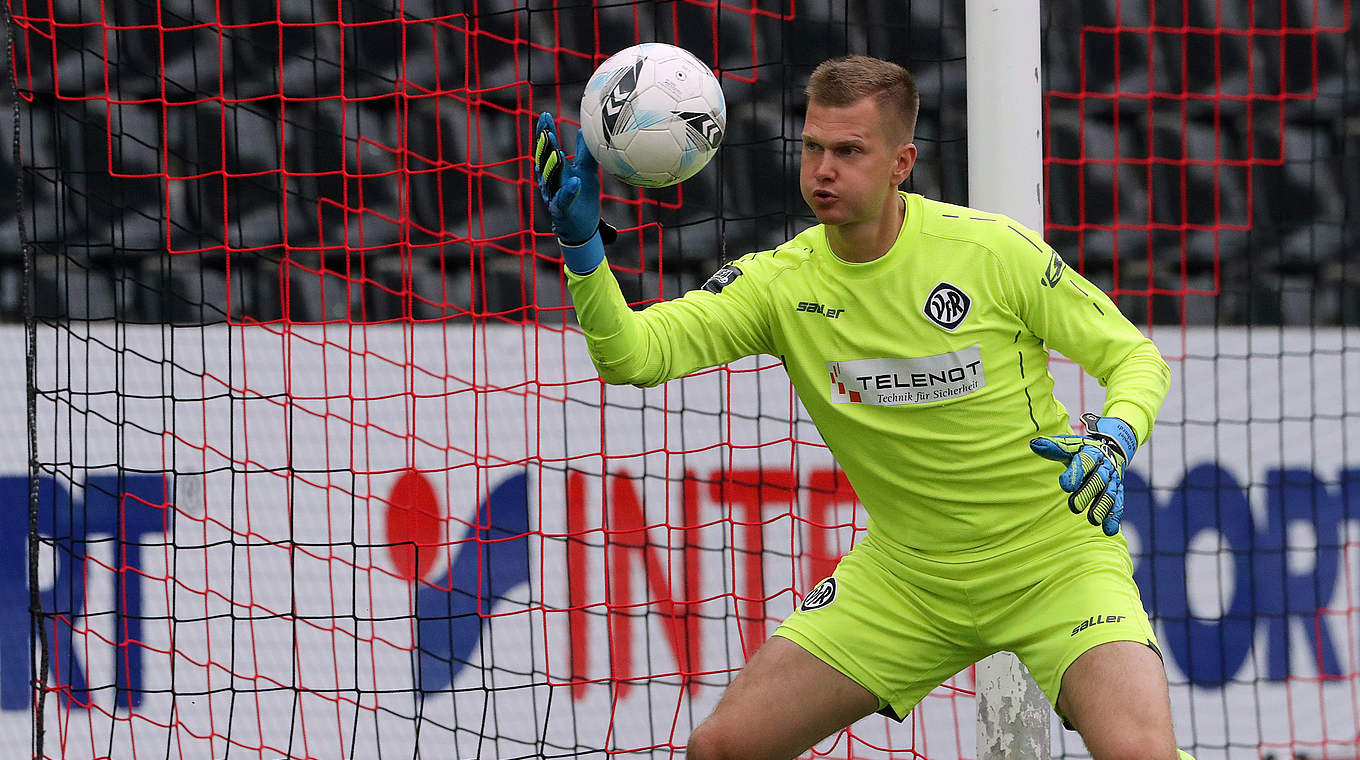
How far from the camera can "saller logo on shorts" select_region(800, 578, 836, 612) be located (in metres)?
3.23

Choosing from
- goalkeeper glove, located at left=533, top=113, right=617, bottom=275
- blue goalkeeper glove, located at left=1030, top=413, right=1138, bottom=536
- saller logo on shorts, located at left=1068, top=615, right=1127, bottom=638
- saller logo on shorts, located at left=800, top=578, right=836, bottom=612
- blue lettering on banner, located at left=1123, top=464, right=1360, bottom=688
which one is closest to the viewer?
blue goalkeeper glove, located at left=1030, top=413, right=1138, bottom=536

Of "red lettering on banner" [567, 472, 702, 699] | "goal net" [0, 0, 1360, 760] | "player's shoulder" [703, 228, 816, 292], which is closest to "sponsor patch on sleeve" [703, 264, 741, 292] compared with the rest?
"player's shoulder" [703, 228, 816, 292]

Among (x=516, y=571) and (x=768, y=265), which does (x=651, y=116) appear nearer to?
(x=768, y=265)

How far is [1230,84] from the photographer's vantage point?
5.50 metres

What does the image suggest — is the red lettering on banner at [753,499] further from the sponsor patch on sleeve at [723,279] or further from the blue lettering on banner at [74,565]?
the blue lettering on banner at [74,565]

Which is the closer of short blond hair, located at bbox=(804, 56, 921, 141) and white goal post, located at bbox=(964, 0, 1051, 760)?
short blond hair, located at bbox=(804, 56, 921, 141)

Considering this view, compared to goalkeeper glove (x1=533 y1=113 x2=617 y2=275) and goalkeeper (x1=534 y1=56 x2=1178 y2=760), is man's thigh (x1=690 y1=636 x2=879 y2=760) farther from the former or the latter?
goalkeeper glove (x1=533 y1=113 x2=617 y2=275)

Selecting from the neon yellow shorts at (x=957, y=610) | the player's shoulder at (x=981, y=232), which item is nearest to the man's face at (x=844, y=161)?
the player's shoulder at (x=981, y=232)

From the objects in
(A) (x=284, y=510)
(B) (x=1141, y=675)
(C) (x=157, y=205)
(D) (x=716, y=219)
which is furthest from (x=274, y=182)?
(B) (x=1141, y=675)

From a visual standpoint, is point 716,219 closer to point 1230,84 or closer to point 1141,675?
point 1230,84

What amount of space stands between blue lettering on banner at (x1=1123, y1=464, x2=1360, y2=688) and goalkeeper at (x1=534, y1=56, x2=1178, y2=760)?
205cm

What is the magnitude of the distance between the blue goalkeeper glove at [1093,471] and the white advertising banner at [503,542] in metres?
2.09

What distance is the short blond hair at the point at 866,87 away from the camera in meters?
2.99

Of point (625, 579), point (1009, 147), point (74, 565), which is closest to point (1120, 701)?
point (1009, 147)
